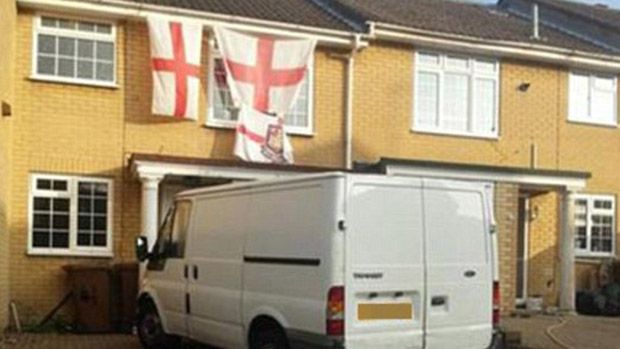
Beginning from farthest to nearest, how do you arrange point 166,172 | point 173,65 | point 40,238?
point 173,65, point 40,238, point 166,172

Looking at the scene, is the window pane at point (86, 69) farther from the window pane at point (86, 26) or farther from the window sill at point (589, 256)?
the window sill at point (589, 256)

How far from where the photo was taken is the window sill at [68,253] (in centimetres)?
1561

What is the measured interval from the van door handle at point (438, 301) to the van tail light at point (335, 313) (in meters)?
1.15

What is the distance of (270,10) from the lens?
61.8 ft

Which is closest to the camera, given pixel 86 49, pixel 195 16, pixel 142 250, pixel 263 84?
pixel 142 250

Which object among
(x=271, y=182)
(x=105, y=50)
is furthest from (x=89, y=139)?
(x=271, y=182)

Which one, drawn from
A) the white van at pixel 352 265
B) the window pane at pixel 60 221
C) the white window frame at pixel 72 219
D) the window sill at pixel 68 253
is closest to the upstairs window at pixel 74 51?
the white window frame at pixel 72 219

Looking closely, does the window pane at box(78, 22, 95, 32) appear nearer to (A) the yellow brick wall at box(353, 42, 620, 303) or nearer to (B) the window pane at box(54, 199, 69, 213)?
(B) the window pane at box(54, 199, 69, 213)

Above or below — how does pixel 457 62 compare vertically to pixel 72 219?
above

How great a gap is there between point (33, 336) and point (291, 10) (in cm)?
835

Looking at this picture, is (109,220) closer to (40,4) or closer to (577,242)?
(40,4)

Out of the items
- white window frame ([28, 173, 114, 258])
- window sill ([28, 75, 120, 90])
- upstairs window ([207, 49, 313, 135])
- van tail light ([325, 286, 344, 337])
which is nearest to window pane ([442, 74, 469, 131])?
upstairs window ([207, 49, 313, 135])

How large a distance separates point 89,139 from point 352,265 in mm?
8074

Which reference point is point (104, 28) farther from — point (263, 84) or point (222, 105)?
point (263, 84)
